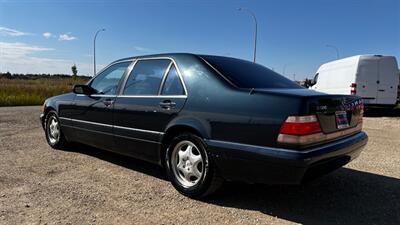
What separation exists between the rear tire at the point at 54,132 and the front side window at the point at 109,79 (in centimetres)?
120

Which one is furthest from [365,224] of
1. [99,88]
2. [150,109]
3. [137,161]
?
[99,88]

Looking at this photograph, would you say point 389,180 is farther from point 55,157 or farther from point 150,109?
point 55,157

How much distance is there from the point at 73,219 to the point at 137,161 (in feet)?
7.60

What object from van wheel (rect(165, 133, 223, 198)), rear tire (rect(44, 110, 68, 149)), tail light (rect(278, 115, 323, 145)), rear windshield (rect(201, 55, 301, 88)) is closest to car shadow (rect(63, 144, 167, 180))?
rear tire (rect(44, 110, 68, 149))

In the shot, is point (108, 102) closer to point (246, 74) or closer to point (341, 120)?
point (246, 74)

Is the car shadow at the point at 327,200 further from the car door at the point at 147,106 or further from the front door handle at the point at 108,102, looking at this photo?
the front door handle at the point at 108,102

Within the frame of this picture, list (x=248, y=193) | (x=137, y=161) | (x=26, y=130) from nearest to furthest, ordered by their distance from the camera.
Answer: (x=248, y=193)
(x=137, y=161)
(x=26, y=130)

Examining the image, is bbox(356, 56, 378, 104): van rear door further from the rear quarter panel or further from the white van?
the rear quarter panel

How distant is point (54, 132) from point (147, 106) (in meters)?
2.85

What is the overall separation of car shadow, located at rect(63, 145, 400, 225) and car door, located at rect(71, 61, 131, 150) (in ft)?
2.55

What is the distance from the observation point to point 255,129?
11.5 ft

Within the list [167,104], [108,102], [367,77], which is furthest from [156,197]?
[367,77]

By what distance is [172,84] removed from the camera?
4383 mm

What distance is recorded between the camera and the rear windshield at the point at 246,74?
4.08 m
